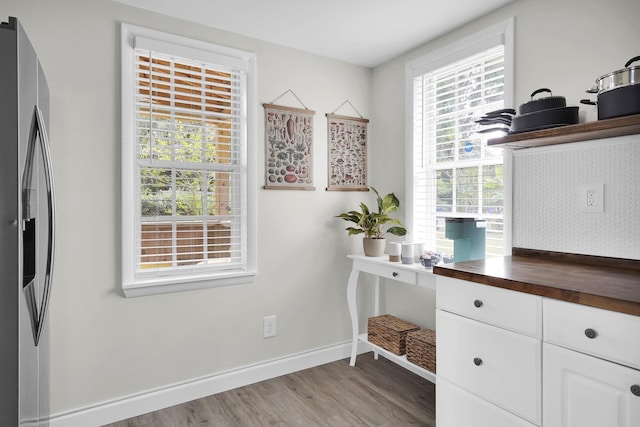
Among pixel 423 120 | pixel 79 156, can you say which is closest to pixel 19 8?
pixel 79 156

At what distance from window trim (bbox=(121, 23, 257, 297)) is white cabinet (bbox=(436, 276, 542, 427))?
4.59ft

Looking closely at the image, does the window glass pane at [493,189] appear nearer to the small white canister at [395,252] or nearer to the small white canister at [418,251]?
the small white canister at [418,251]

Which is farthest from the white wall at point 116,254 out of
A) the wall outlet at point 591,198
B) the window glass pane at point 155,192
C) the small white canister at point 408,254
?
the wall outlet at point 591,198

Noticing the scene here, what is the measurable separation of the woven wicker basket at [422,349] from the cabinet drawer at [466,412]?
452 millimetres

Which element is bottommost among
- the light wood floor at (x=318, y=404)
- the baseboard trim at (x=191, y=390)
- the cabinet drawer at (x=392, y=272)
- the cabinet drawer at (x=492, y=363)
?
the light wood floor at (x=318, y=404)

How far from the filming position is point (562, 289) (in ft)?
4.32

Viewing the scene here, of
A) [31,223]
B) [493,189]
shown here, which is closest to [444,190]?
[493,189]

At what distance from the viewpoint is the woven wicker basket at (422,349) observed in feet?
7.35

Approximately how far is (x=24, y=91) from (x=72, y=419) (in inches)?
72.2

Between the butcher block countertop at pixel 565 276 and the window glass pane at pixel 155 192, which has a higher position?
the window glass pane at pixel 155 192

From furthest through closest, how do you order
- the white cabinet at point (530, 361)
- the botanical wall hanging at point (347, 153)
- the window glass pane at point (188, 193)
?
the botanical wall hanging at point (347, 153), the window glass pane at point (188, 193), the white cabinet at point (530, 361)

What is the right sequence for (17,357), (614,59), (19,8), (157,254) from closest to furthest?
(17,357) < (614,59) < (19,8) < (157,254)

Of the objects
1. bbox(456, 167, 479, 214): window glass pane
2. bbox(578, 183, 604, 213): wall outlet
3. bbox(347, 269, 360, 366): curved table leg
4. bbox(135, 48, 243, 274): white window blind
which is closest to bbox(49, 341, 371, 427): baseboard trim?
bbox(347, 269, 360, 366): curved table leg

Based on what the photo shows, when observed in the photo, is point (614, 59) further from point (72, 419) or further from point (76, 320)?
point (72, 419)
